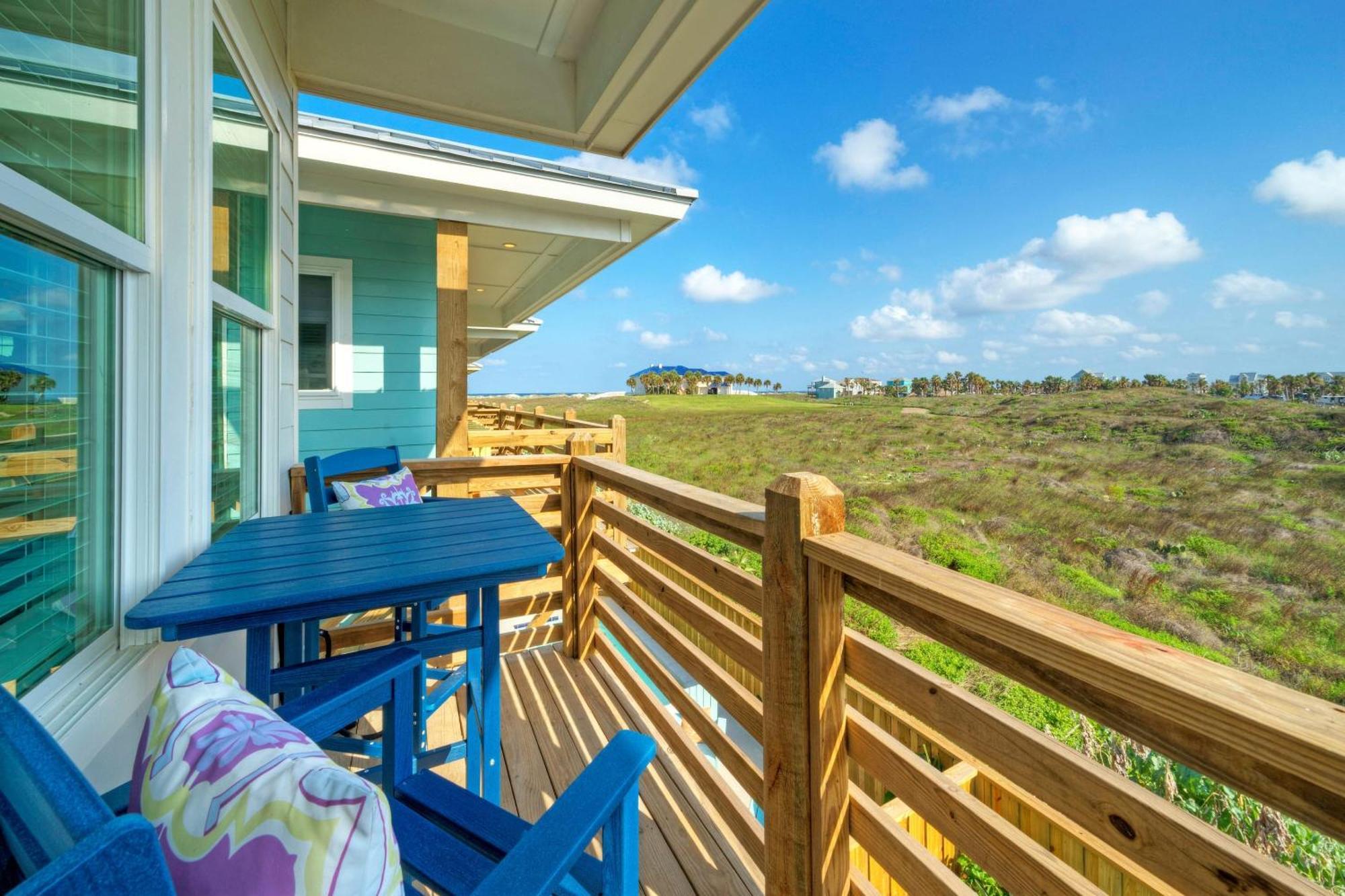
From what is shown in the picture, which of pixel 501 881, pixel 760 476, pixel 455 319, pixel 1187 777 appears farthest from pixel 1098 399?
pixel 501 881

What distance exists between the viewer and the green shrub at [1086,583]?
14.5 metres

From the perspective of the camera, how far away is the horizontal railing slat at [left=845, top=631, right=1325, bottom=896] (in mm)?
675

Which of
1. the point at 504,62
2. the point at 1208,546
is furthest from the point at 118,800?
the point at 1208,546

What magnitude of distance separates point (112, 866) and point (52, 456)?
957mm

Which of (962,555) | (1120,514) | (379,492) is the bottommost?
(962,555)

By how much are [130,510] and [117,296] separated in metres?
0.43

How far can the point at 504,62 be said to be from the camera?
2.74 metres

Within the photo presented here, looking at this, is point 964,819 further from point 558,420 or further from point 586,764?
point 558,420

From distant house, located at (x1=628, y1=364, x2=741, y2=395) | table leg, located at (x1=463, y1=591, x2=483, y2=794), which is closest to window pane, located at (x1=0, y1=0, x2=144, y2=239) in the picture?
table leg, located at (x1=463, y1=591, x2=483, y2=794)

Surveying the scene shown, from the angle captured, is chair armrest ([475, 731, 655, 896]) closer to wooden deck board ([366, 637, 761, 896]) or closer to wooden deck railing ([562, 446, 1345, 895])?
wooden deck railing ([562, 446, 1345, 895])

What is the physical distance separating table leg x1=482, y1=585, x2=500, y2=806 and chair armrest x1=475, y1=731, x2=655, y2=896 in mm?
752

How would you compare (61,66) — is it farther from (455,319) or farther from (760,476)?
(760,476)

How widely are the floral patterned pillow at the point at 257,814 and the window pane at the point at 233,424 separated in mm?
1226

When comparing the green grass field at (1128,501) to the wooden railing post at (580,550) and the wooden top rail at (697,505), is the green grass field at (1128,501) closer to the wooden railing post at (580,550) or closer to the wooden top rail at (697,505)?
the wooden railing post at (580,550)
